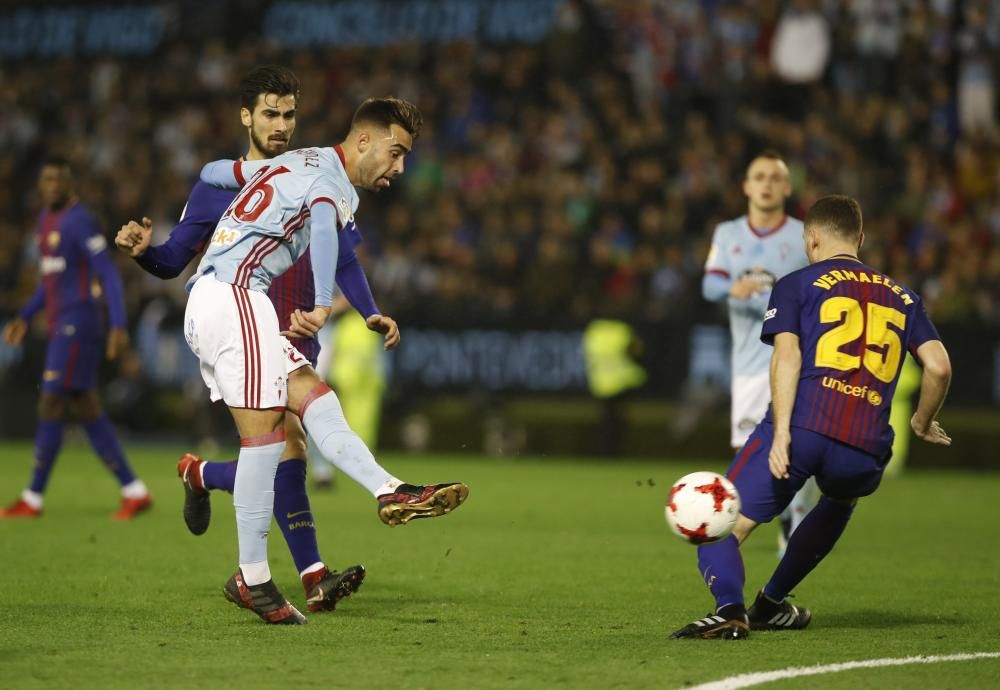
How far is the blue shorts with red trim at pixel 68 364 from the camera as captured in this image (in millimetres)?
11398

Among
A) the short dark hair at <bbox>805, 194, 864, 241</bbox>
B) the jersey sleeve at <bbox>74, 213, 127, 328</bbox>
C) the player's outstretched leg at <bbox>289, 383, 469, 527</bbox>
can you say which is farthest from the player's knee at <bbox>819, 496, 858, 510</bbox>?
the jersey sleeve at <bbox>74, 213, 127, 328</bbox>

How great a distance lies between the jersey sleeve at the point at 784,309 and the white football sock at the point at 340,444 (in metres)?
1.64

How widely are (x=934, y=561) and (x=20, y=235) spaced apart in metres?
18.0

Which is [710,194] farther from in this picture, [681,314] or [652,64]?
[652,64]

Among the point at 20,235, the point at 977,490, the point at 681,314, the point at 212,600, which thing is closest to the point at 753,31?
the point at 681,314

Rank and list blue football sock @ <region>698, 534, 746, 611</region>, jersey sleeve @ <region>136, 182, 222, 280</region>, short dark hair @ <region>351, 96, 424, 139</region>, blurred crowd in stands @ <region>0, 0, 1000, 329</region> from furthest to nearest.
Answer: blurred crowd in stands @ <region>0, 0, 1000, 329</region>
jersey sleeve @ <region>136, 182, 222, 280</region>
short dark hair @ <region>351, 96, 424, 139</region>
blue football sock @ <region>698, 534, 746, 611</region>

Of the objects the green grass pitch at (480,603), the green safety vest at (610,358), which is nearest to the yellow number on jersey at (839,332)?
the green grass pitch at (480,603)

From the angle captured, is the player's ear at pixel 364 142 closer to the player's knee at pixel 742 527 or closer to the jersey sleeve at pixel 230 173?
the jersey sleeve at pixel 230 173

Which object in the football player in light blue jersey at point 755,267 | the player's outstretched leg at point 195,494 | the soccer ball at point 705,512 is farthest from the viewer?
the football player in light blue jersey at point 755,267

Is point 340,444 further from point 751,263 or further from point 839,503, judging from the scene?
point 751,263

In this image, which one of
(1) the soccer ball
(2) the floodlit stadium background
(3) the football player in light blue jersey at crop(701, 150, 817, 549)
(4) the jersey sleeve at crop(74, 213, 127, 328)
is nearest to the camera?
(1) the soccer ball

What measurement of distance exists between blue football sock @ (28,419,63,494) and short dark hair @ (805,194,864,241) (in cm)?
687

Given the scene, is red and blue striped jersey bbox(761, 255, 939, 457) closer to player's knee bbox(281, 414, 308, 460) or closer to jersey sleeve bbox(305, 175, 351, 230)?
jersey sleeve bbox(305, 175, 351, 230)

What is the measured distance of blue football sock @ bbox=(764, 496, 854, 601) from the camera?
6.49m
